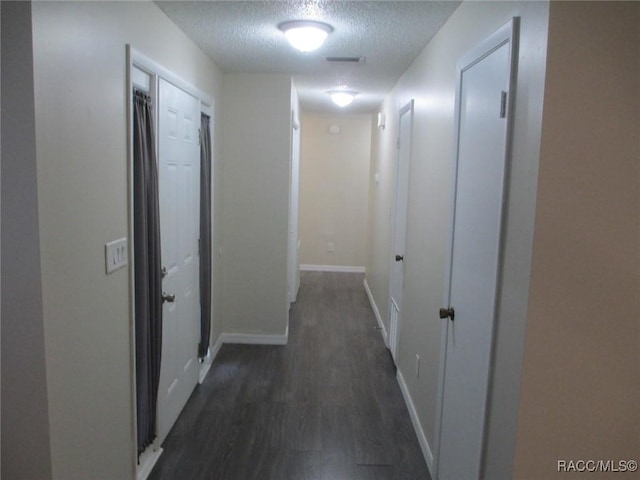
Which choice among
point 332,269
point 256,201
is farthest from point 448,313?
point 332,269

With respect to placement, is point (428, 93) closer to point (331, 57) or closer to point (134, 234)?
point (331, 57)

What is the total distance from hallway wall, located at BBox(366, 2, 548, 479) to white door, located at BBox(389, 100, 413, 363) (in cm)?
16

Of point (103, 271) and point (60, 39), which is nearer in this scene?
point (60, 39)

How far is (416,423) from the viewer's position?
3.03m

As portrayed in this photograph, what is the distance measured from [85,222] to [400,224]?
2.65 m

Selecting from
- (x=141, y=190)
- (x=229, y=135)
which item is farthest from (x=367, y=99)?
(x=141, y=190)

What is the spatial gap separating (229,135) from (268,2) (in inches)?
79.7

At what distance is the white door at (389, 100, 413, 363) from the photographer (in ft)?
11.9

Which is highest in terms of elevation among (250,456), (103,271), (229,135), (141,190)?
(229,135)

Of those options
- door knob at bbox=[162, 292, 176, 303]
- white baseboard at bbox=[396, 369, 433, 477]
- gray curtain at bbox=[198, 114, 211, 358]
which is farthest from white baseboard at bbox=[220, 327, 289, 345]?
door knob at bbox=[162, 292, 176, 303]

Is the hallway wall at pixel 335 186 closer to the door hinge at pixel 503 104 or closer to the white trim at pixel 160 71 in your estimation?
the white trim at pixel 160 71

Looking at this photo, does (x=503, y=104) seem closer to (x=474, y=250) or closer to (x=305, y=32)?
(x=474, y=250)

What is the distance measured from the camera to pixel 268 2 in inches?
91.9

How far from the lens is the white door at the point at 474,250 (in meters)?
1.65
